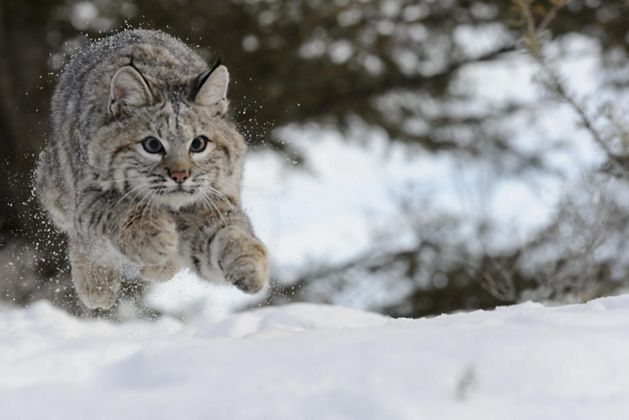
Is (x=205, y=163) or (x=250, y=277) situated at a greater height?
(x=205, y=163)

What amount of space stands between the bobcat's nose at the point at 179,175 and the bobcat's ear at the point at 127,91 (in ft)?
1.29

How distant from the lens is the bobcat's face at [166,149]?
4762 millimetres

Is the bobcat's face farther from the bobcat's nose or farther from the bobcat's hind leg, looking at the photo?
the bobcat's hind leg

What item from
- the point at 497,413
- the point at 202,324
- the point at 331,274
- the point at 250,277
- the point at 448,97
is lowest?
the point at 331,274

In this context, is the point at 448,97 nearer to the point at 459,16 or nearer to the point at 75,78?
the point at 459,16

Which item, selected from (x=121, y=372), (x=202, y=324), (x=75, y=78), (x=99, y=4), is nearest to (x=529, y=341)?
(x=121, y=372)

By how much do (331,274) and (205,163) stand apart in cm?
699

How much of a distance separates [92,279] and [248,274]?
1725mm

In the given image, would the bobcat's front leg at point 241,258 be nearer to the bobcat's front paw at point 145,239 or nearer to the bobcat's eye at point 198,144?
the bobcat's front paw at point 145,239

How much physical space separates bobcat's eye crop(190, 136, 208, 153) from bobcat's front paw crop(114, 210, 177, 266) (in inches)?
14.0

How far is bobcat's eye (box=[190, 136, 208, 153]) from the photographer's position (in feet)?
15.9

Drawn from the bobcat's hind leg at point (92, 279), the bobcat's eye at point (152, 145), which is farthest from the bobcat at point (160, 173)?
the bobcat's hind leg at point (92, 279)

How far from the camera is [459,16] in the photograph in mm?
10742

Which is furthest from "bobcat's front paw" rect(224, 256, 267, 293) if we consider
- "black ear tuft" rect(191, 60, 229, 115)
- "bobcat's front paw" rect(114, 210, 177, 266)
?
"black ear tuft" rect(191, 60, 229, 115)
